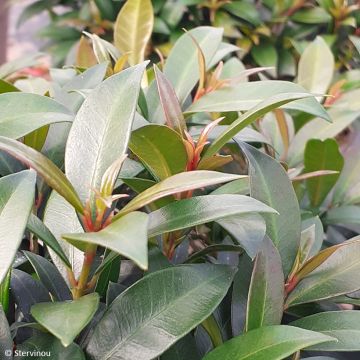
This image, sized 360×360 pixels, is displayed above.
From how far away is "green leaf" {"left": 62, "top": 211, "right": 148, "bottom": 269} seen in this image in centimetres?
44

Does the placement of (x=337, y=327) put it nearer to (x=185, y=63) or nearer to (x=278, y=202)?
(x=278, y=202)

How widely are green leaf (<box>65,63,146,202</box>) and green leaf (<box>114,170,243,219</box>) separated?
60mm

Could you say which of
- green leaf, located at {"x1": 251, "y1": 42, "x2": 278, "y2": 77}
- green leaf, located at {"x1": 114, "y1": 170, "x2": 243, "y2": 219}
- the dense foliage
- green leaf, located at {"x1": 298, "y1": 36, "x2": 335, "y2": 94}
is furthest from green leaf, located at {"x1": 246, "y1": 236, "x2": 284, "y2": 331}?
green leaf, located at {"x1": 251, "y1": 42, "x2": 278, "y2": 77}

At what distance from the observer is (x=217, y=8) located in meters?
1.77

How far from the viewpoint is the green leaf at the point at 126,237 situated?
17.4 inches

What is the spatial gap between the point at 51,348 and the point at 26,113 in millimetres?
268

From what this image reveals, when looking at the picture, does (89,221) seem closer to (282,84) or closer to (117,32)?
(282,84)

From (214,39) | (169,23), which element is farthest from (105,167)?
(169,23)

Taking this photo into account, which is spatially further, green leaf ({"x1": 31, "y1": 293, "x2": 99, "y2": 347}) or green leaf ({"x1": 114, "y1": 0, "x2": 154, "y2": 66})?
green leaf ({"x1": 114, "y1": 0, "x2": 154, "y2": 66})

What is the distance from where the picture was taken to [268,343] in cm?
55

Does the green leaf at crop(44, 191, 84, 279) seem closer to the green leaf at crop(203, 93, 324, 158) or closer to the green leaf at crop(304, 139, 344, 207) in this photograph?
the green leaf at crop(203, 93, 324, 158)

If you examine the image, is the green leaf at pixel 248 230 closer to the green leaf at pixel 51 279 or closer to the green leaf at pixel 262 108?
the green leaf at pixel 262 108

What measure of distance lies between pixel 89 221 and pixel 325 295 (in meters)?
0.30

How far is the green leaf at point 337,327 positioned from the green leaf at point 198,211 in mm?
184
